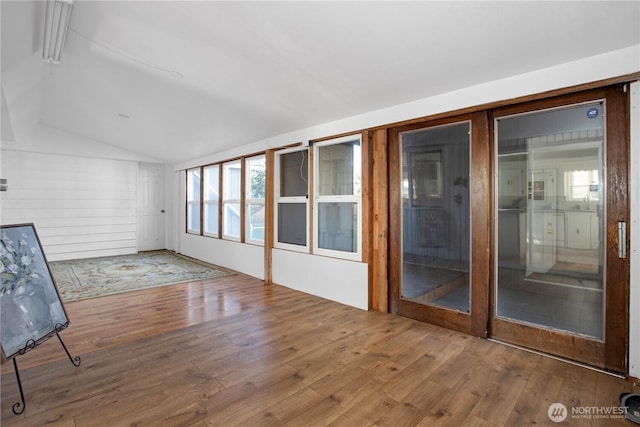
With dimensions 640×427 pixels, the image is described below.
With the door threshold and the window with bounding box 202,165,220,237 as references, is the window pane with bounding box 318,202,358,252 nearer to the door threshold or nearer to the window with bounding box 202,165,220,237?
the door threshold

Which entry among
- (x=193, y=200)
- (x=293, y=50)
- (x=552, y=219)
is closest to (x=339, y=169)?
(x=293, y=50)

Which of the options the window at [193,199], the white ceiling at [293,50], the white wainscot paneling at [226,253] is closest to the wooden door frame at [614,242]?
the white ceiling at [293,50]

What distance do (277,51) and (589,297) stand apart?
125 inches

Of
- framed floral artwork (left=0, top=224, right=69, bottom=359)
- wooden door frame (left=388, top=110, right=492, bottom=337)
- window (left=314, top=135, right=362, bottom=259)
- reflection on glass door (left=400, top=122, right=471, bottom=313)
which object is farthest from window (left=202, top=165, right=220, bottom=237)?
wooden door frame (left=388, top=110, right=492, bottom=337)

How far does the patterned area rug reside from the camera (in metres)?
4.49

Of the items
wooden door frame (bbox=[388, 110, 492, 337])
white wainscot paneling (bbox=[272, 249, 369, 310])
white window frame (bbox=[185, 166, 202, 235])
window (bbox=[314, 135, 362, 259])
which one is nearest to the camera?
wooden door frame (bbox=[388, 110, 492, 337])

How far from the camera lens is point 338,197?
159 inches

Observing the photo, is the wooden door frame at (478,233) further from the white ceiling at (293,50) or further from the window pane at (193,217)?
the window pane at (193,217)

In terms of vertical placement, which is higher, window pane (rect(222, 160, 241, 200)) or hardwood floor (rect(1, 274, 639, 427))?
window pane (rect(222, 160, 241, 200))

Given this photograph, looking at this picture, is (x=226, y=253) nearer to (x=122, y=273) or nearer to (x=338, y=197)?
(x=122, y=273)

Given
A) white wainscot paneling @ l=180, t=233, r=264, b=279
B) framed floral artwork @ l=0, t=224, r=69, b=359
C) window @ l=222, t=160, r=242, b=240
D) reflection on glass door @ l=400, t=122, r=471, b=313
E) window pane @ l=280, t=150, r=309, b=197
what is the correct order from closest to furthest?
1. framed floral artwork @ l=0, t=224, r=69, b=359
2. reflection on glass door @ l=400, t=122, r=471, b=313
3. window pane @ l=280, t=150, r=309, b=197
4. white wainscot paneling @ l=180, t=233, r=264, b=279
5. window @ l=222, t=160, r=242, b=240

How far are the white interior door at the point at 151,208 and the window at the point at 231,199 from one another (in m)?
3.08

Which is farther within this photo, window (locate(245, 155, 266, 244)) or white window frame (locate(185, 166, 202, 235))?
white window frame (locate(185, 166, 202, 235))

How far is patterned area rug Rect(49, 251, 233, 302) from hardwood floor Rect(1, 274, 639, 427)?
134cm
